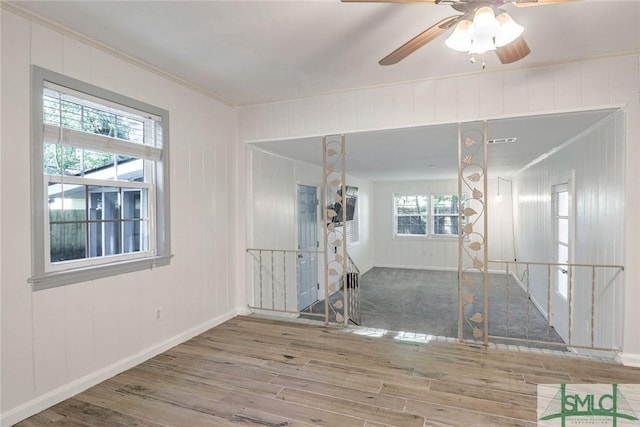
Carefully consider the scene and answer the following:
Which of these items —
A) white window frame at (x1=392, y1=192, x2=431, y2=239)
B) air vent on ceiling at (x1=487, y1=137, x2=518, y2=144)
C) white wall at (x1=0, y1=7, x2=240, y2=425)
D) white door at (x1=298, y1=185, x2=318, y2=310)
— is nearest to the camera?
white wall at (x1=0, y1=7, x2=240, y2=425)

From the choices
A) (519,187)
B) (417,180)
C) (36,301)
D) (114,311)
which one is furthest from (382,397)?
(417,180)

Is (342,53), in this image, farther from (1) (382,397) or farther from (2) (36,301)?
(2) (36,301)

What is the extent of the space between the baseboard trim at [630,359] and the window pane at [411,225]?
636 centimetres

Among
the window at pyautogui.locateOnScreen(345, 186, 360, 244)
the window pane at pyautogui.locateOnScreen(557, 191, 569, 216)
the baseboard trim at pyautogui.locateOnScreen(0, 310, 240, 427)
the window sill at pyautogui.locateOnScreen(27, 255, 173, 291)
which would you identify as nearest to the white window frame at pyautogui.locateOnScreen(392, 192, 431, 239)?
the window at pyautogui.locateOnScreen(345, 186, 360, 244)

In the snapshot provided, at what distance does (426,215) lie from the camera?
8.93m

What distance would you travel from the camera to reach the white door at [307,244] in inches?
218

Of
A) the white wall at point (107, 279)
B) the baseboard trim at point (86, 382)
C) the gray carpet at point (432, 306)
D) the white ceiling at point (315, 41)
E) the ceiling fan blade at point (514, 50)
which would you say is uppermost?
the white ceiling at point (315, 41)

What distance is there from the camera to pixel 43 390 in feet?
6.93

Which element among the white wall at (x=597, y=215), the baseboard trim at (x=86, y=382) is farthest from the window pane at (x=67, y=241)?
the white wall at (x=597, y=215)

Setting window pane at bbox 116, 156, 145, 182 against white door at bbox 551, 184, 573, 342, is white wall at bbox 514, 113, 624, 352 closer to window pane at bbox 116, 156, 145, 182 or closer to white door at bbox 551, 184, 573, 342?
white door at bbox 551, 184, 573, 342

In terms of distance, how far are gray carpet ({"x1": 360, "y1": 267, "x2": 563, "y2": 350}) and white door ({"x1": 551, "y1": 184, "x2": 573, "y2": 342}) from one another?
0.24m

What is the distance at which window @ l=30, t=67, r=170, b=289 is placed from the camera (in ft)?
6.98

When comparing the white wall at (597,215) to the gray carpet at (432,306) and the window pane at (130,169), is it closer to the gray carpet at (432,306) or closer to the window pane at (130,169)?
the gray carpet at (432,306)

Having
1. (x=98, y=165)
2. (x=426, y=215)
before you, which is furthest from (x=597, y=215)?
(x=426, y=215)
